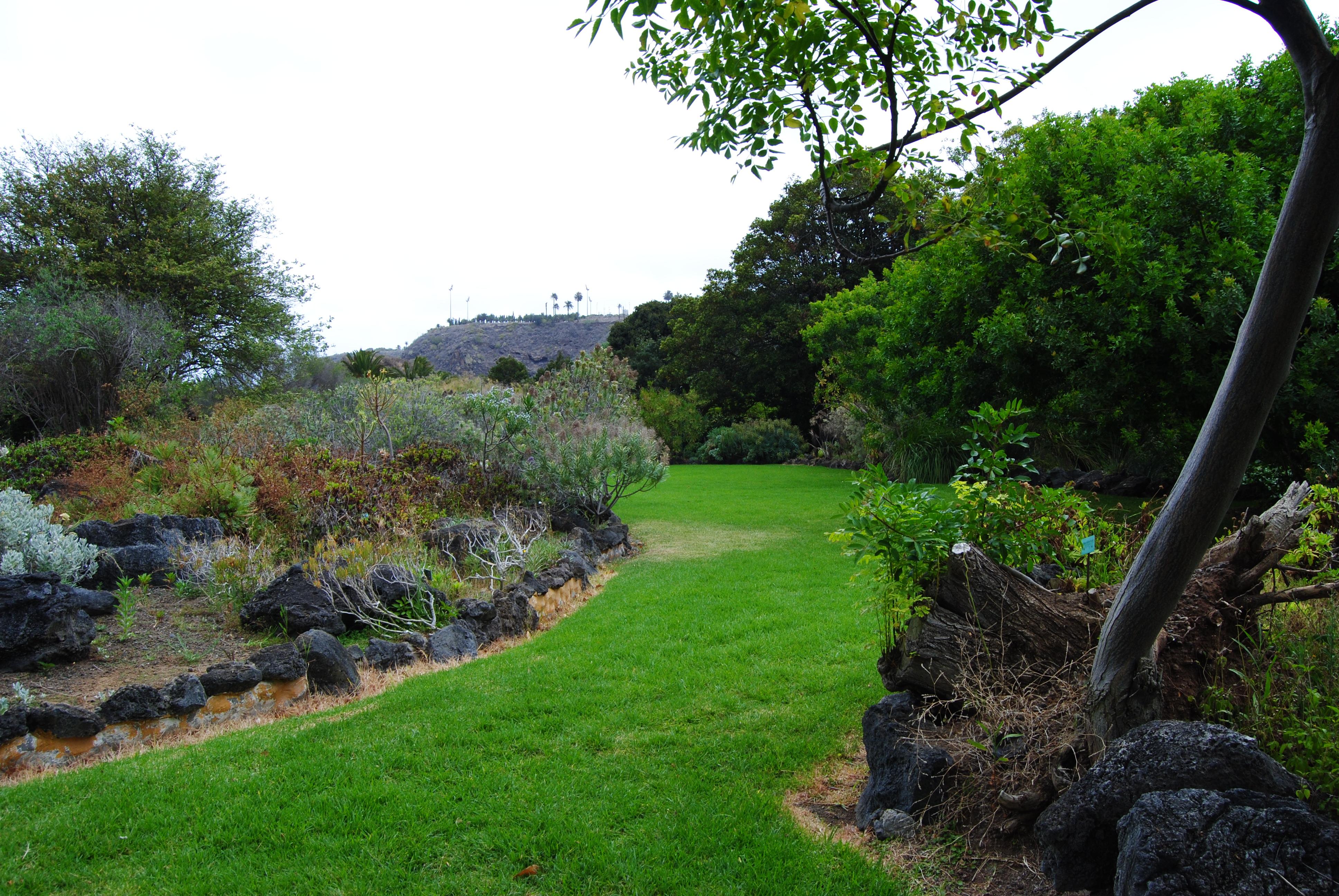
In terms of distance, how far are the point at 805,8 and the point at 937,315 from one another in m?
9.08

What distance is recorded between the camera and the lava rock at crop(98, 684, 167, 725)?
4051 mm

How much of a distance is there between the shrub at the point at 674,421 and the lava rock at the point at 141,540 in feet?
64.1

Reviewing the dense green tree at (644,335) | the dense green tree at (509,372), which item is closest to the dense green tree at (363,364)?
the dense green tree at (509,372)

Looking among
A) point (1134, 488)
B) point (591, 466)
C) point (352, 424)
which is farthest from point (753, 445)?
point (352, 424)

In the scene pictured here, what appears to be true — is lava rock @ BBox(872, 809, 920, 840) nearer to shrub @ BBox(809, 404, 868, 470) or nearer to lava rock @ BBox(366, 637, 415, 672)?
lava rock @ BBox(366, 637, 415, 672)

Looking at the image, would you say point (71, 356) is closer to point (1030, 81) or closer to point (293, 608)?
point (293, 608)

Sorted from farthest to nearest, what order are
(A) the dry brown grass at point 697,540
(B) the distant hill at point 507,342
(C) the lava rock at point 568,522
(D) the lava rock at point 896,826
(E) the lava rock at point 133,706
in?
(B) the distant hill at point 507,342 < (C) the lava rock at point 568,522 < (A) the dry brown grass at point 697,540 < (E) the lava rock at point 133,706 < (D) the lava rock at point 896,826

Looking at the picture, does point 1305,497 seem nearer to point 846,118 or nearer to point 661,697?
point 846,118

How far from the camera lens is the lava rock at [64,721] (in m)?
3.83

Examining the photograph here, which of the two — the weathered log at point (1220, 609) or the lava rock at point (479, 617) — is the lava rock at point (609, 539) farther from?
the weathered log at point (1220, 609)

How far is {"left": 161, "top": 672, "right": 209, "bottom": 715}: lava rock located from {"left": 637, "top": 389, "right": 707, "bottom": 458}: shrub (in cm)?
2194

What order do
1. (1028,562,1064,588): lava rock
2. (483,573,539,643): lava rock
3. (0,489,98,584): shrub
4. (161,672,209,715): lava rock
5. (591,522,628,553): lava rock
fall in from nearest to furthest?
(1028,562,1064,588): lava rock
(161,672,209,715): lava rock
(0,489,98,584): shrub
(483,573,539,643): lava rock
(591,522,628,553): lava rock

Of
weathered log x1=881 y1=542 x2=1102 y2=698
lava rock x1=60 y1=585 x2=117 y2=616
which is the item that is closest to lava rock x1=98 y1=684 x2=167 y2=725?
lava rock x1=60 y1=585 x2=117 y2=616

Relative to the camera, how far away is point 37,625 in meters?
4.54
